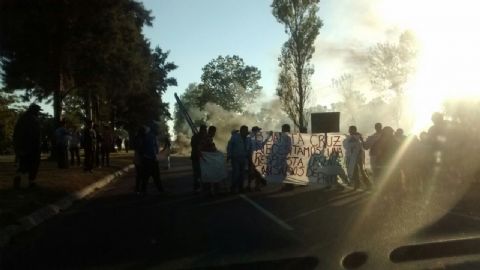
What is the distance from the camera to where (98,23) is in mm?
27688

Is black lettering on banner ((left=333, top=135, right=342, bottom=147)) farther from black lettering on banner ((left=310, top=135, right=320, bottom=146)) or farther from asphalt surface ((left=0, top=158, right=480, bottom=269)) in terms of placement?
asphalt surface ((left=0, top=158, right=480, bottom=269))

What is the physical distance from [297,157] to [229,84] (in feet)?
330

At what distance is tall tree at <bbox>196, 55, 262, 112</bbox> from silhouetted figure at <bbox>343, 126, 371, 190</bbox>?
98.3 meters

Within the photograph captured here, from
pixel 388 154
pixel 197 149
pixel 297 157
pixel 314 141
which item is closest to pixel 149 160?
pixel 197 149

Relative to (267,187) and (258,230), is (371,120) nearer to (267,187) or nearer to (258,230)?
(267,187)

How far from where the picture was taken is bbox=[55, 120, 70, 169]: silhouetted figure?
24203 mm

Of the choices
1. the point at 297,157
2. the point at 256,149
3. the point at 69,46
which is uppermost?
the point at 69,46

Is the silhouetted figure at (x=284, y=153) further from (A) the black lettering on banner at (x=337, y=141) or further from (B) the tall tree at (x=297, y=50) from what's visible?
(B) the tall tree at (x=297, y=50)

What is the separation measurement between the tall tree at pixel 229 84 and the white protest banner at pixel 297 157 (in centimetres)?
9750

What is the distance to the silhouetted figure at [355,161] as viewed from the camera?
1809 cm

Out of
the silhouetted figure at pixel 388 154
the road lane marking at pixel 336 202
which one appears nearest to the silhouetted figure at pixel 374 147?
the silhouetted figure at pixel 388 154

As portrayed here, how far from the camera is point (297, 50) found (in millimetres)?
45500

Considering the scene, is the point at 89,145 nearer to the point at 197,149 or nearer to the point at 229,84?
the point at 197,149

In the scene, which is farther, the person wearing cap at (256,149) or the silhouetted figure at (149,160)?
the person wearing cap at (256,149)
